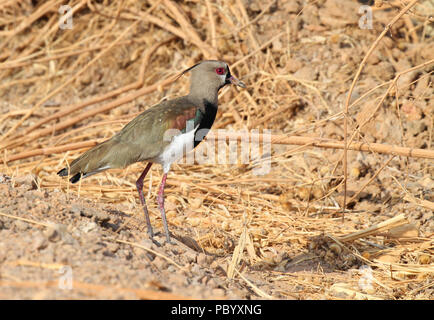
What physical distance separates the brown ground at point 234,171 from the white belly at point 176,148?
518 millimetres

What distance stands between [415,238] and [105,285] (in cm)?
258

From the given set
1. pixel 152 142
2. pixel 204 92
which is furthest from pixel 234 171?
pixel 152 142

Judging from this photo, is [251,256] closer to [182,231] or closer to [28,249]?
[182,231]

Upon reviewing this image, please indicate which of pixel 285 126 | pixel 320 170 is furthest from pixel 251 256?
pixel 285 126

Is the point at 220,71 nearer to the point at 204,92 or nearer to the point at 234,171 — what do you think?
the point at 204,92

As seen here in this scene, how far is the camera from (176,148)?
420 cm

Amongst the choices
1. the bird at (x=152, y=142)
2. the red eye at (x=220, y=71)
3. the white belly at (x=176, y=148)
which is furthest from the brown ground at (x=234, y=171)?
the red eye at (x=220, y=71)

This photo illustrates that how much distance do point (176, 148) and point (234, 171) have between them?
1626 mm

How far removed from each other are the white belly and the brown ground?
0.52 meters

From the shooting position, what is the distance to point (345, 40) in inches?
255

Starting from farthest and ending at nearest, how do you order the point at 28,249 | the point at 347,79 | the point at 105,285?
the point at 347,79 < the point at 28,249 < the point at 105,285

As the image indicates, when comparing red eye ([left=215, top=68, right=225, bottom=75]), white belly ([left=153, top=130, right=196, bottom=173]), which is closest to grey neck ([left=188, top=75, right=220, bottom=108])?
red eye ([left=215, top=68, right=225, bottom=75])

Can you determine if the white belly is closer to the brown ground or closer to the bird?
the bird

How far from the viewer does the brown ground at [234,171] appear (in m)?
3.21
